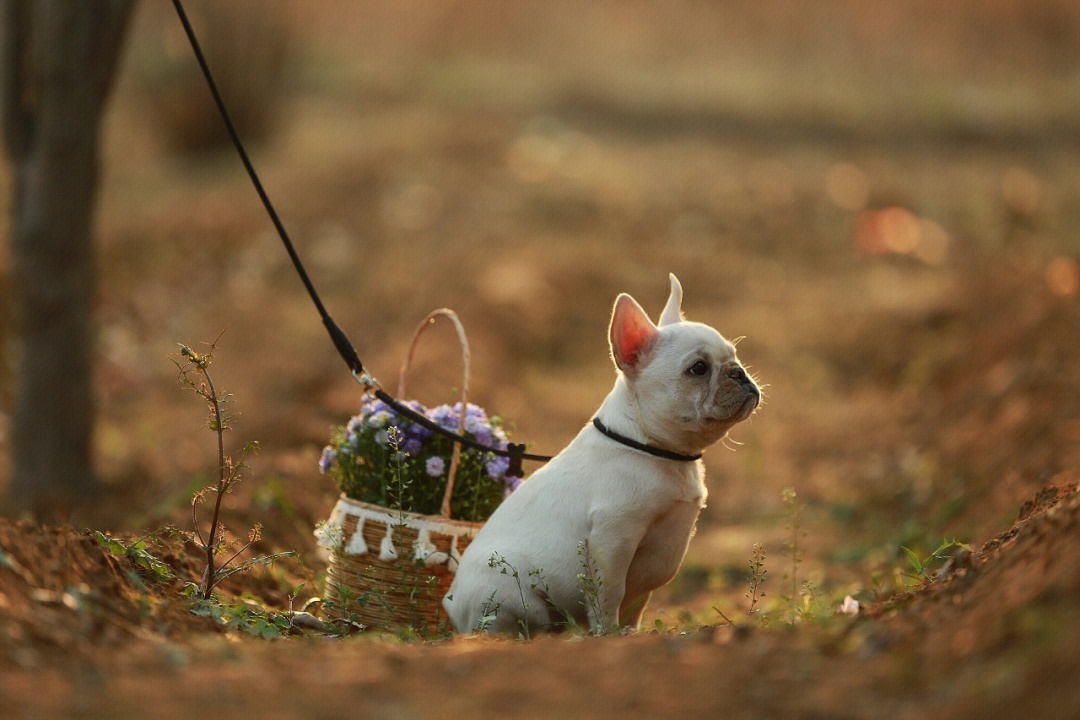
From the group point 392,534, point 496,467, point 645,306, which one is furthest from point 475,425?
point 645,306

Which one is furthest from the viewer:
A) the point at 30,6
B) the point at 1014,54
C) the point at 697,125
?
the point at 1014,54

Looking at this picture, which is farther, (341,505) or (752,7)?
(752,7)

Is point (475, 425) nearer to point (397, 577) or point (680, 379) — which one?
point (397, 577)

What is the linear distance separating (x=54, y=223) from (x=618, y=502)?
172 inches

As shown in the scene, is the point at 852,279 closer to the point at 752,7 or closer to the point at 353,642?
the point at 353,642

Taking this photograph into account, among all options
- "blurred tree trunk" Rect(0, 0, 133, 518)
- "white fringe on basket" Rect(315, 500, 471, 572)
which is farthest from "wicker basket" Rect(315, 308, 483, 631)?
"blurred tree trunk" Rect(0, 0, 133, 518)

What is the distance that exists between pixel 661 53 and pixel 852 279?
9843 millimetres

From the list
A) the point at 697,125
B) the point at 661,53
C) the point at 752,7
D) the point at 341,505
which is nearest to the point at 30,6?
the point at 341,505

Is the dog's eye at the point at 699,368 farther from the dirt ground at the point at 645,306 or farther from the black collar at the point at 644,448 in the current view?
the dirt ground at the point at 645,306

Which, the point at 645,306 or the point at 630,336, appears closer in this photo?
the point at 630,336

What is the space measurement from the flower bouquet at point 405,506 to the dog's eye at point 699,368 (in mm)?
749

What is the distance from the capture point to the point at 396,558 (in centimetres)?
396

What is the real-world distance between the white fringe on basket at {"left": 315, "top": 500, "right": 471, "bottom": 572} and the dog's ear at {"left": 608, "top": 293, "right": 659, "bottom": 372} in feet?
2.70

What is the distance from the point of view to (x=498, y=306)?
9789 mm
